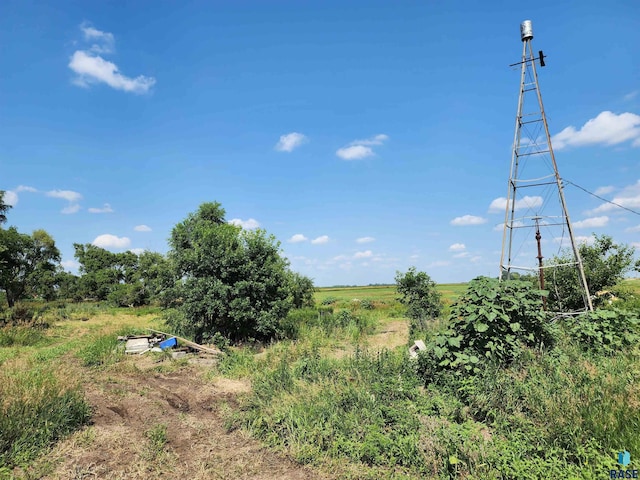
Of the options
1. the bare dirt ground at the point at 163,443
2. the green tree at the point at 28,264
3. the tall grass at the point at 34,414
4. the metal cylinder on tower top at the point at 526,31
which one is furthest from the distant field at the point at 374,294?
the green tree at the point at 28,264

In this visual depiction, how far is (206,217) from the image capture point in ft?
81.5

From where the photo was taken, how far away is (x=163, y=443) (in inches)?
205

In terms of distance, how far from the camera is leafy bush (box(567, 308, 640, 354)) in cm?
653

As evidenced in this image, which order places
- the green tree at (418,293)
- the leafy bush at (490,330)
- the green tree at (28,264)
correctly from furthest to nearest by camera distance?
the green tree at (28,264) → the green tree at (418,293) → the leafy bush at (490,330)

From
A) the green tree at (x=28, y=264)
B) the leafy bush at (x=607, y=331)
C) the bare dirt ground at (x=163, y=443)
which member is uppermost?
the green tree at (x=28, y=264)

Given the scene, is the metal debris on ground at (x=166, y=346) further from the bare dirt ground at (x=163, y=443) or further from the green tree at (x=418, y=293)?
the green tree at (x=418, y=293)

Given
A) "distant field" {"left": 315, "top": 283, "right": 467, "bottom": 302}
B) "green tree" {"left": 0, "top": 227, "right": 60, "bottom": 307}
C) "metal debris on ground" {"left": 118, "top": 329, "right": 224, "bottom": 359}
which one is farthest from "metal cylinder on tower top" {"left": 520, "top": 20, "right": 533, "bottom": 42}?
"green tree" {"left": 0, "top": 227, "right": 60, "bottom": 307}

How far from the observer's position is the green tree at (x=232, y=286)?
12.7m

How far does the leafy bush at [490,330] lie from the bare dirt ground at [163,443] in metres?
3.17

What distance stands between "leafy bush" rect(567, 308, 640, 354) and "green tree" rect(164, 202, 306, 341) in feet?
30.5

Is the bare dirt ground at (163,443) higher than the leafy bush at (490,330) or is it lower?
lower

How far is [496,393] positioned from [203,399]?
19.1 feet

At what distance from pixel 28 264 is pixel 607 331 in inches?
1847

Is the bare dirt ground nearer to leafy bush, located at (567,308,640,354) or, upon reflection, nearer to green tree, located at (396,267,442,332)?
leafy bush, located at (567,308,640,354)
